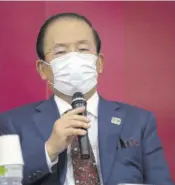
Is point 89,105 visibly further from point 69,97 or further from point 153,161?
point 153,161

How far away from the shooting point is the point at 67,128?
1.25 m

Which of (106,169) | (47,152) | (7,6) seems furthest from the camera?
(7,6)

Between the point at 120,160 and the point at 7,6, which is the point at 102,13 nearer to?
the point at 7,6

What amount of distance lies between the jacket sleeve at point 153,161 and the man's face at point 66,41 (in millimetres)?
312

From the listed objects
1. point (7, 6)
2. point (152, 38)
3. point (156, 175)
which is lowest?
point (156, 175)

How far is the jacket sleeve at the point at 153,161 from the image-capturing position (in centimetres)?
155

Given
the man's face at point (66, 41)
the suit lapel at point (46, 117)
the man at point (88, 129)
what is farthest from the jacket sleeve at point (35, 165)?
the man's face at point (66, 41)

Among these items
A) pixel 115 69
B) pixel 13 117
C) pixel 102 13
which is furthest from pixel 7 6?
pixel 13 117

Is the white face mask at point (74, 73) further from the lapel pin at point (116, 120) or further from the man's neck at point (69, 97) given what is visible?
the lapel pin at point (116, 120)

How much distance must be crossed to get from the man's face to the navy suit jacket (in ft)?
0.51

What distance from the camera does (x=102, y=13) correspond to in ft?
7.46

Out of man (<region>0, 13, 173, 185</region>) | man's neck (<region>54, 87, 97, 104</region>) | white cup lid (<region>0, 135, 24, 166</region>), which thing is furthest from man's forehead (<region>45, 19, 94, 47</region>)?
white cup lid (<region>0, 135, 24, 166</region>)

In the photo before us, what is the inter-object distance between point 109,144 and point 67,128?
1.16 ft

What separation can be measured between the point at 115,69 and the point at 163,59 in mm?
248
